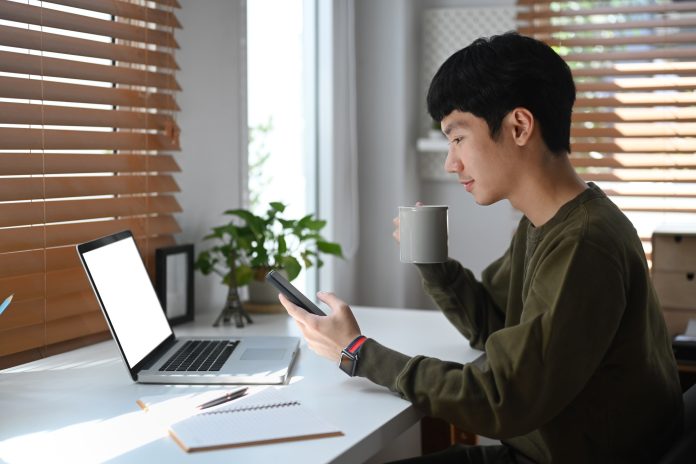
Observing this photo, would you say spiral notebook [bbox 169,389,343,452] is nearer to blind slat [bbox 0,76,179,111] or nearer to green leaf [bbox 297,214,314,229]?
blind slat [bbox 0,76,179,111]

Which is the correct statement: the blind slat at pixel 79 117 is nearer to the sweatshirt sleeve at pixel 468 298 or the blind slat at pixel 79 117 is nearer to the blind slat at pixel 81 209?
the blind slat at pixel 81 209

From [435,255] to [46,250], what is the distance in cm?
79

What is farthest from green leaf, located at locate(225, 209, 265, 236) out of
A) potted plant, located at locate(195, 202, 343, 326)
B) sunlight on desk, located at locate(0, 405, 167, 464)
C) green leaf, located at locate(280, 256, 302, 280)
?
sunlight on desk, located at locate(0, 405, 167, 464)

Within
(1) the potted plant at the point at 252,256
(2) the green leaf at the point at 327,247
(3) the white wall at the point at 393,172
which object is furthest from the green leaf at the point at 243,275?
(3) the white wall at the point at 393,172

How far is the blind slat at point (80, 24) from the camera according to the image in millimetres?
1604

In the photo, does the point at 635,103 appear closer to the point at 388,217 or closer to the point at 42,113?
the point at 388,217

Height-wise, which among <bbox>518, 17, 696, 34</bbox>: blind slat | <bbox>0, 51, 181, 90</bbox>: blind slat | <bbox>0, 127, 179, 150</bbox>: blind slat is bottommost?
<bbox>0, 127, 179, 150</bbox>: blind slat

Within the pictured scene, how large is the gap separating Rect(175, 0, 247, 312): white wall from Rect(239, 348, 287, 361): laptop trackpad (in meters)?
0.58

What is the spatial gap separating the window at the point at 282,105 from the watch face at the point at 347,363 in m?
1.28

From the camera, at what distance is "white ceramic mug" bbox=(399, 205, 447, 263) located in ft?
5.29

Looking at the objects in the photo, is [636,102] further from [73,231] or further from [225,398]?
[225,398]

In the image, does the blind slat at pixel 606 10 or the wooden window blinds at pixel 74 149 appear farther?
the blind slat at pixel 606 10

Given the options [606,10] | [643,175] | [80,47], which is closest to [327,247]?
[80,47]

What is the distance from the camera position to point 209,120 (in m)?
2.25
